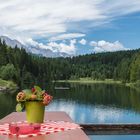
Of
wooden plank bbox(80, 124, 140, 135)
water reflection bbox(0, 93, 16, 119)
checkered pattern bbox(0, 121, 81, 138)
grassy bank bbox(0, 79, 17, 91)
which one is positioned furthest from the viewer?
grassy bank bbox(0, 79, 17, 91)

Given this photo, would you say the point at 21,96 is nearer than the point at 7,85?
Yes

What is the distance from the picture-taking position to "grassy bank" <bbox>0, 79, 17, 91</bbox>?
102675 mm

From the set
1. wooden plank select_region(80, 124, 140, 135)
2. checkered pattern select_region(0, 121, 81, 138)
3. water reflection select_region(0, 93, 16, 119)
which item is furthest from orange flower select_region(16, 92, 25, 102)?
water reflection select_region(0, 93, 16, 119)

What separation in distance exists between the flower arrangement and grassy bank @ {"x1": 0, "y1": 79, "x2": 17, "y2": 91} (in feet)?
311

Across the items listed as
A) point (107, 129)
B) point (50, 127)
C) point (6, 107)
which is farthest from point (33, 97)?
point (6, 107)

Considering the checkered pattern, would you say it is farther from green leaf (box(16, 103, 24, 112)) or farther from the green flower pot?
green leaf (box(16, 103, 24, 112))

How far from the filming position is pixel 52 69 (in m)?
200

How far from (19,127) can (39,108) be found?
83 cm

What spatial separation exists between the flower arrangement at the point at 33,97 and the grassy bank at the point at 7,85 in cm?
9478

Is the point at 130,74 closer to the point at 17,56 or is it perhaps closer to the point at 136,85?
the point at 136,85

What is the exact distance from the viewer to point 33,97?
22.1ft

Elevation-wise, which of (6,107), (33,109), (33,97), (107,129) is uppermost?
(33,97)

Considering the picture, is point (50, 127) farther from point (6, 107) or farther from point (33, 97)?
point (6, 107)

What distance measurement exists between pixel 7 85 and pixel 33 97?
100781 millimetres
